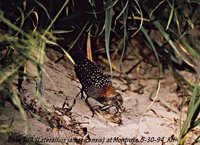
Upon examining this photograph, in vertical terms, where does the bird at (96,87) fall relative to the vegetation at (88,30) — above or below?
below

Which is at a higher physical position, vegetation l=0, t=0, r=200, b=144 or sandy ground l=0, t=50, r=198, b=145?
vegetation l=0, t=0, r=200, b=144

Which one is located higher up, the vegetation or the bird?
the vegetation

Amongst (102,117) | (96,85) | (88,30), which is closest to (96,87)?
(96,85)

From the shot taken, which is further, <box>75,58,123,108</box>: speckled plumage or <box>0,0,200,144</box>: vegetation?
<box>75,58,123,108</box>: speckled plumage

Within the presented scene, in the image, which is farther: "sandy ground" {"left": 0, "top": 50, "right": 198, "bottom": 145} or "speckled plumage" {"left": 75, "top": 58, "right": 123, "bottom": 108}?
"speckled plumage" {"left": 75, "top": 58, "right": 123, "bottom": 108}

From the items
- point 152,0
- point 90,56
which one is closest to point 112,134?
point 90,56

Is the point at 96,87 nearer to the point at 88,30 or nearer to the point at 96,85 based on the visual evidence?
the point at 96,85

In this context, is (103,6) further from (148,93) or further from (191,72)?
(191,72)
